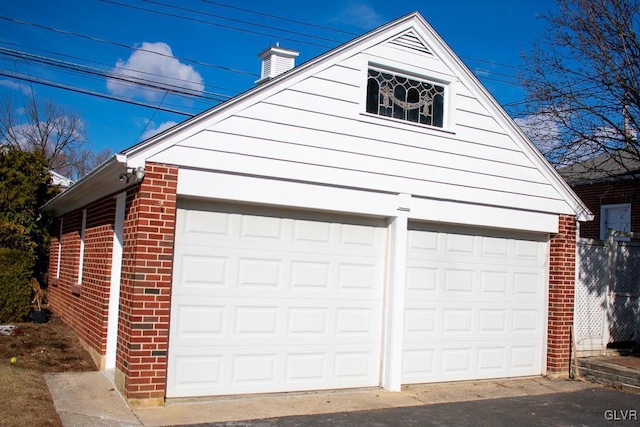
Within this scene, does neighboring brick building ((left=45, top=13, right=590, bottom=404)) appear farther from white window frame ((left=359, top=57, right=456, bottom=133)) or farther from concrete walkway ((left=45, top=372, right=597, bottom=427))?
concrete walkway ((left=45, top=372, right=597, bottom=427))

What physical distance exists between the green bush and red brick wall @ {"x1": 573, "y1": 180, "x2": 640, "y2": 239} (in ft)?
43.6

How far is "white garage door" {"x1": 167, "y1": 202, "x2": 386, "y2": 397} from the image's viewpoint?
727 cm

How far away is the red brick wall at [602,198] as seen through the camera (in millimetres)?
15445

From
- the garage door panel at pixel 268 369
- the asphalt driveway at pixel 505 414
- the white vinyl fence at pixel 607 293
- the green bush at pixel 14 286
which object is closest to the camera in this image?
the asphalt driveway at pixel 505 414

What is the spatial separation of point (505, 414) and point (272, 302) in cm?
328

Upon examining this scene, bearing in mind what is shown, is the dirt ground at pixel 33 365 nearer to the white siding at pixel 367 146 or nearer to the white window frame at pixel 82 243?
the white window frame at pixel 82 243

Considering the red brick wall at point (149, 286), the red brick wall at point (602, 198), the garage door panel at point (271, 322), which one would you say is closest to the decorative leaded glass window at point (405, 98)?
the garage door panel at point (271, 322)

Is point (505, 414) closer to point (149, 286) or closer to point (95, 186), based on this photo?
point (149, 286)

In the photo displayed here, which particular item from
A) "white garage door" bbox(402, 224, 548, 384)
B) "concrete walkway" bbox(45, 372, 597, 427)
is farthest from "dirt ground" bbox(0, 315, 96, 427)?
"white garage door" bbox(402, 224, 548, 384)

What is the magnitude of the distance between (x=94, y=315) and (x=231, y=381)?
2730mm

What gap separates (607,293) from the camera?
1098 centimetres

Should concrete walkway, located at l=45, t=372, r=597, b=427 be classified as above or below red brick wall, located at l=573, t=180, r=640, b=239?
below

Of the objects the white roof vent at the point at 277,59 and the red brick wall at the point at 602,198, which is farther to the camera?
the red brick wall at the point at 602,198

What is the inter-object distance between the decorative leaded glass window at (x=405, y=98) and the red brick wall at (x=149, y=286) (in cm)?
326
